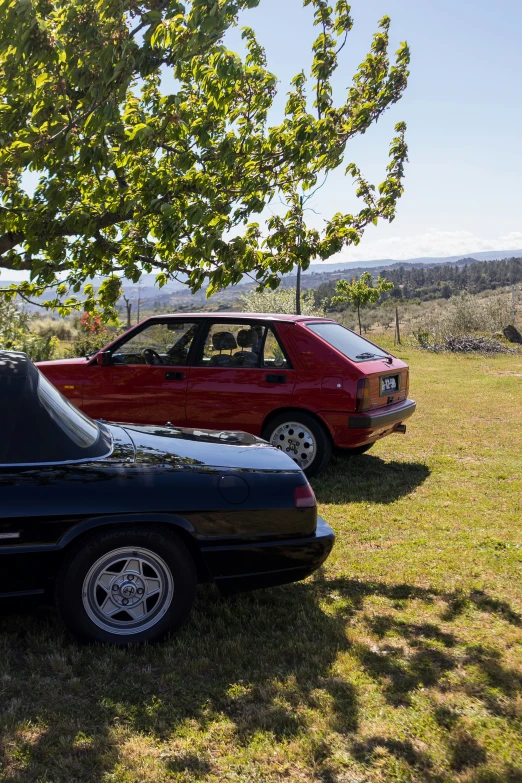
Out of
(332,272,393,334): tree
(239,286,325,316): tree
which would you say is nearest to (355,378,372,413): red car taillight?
(332,272,393,334): tree

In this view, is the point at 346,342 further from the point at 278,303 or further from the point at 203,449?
the point at 278,303

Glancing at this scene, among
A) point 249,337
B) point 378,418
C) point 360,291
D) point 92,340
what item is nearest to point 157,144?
point 249,337

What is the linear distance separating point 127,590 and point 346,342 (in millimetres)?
5018

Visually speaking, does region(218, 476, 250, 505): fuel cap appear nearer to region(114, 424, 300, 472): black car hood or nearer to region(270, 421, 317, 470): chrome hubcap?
region(114, 424, 300, 472): black car hood

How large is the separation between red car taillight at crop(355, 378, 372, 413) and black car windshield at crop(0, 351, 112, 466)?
383 centimetres

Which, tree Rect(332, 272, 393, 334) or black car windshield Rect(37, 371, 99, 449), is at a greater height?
tree Rect(332, 272, 393, 334)

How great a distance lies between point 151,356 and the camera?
8266 millimetres

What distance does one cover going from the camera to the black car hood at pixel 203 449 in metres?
4.05

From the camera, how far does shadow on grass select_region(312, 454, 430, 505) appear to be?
7.15m

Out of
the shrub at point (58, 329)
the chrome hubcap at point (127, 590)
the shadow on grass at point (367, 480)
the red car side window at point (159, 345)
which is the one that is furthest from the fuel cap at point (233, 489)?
the shrub at point (58, 329)

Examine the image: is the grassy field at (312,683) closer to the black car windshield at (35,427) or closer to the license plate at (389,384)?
the black car windshield at (35,427)

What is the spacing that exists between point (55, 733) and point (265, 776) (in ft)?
2.92

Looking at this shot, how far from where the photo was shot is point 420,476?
26.5ft

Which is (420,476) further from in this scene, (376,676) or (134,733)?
(134,733)
